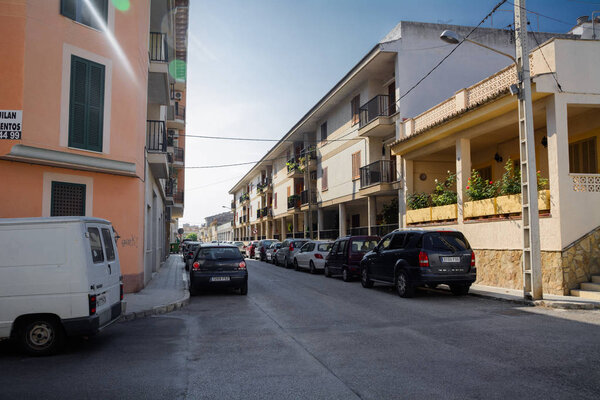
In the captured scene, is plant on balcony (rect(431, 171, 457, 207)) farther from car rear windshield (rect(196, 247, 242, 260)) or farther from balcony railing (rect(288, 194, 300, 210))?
balcony railing (rect(288, 194, 300, 210))

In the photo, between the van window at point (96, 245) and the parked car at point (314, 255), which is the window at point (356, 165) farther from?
the van window at point (96, 245)

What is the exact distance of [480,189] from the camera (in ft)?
50.9

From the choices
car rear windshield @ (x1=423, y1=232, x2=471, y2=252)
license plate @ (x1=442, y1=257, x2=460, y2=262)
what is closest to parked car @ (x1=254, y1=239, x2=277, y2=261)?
car rear windshield @ (x1=423, y1=232, x2=471, y2=252)

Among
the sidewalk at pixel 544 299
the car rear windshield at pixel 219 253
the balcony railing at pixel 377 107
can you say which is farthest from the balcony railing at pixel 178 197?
the sidewalk at pixel 544 299

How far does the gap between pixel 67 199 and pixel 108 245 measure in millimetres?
4922

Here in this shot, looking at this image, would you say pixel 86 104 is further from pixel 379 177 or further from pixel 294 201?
pixel 294 201

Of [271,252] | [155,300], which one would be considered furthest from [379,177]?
[155,300]

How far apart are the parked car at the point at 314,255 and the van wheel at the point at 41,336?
14728mm

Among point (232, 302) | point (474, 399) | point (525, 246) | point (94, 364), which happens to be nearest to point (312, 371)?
point (474, 399)

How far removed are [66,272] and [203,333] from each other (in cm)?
251

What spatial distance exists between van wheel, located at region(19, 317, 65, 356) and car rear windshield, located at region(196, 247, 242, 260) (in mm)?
6758

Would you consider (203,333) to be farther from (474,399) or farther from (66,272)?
(474,399)

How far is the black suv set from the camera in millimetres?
11461

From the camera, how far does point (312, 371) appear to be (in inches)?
209
